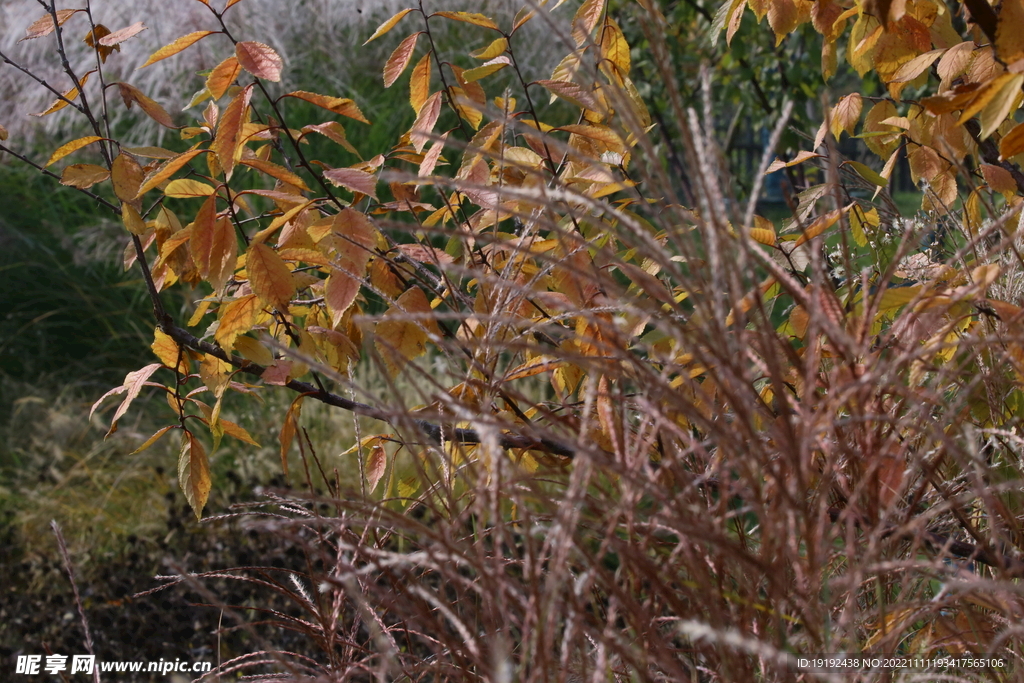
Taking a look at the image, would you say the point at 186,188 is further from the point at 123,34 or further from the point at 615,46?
the point at 615,46

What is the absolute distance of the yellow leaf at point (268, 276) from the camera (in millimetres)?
1263

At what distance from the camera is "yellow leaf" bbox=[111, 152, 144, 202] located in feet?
4.66

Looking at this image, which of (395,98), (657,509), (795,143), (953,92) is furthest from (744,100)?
(657,509)

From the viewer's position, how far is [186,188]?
1365 millimetres

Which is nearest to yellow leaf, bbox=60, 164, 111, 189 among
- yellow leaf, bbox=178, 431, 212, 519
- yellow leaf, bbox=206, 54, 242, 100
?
yellow leaf, bbox=206, 54, 242, 100

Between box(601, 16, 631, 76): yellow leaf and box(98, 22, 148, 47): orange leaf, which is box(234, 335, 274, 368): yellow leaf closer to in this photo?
box(98, 22, 148, 47): orange leaf

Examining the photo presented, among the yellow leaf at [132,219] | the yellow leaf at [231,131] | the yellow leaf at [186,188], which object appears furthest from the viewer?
the yellow leaf at [132,219]

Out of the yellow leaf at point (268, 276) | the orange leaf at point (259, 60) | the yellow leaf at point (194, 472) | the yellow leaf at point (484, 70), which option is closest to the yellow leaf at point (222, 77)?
the orange leaf at point (259, 60)

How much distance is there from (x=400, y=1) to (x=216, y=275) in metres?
5.45

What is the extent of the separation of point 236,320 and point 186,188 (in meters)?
0.22

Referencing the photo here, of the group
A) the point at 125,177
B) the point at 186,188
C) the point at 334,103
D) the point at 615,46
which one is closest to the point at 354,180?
the point at 334,103

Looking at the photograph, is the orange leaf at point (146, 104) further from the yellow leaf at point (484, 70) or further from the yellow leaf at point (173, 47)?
the yellow leaf at point (484, 70)

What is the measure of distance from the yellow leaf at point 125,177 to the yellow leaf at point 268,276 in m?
0.29

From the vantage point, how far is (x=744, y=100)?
4.88m
